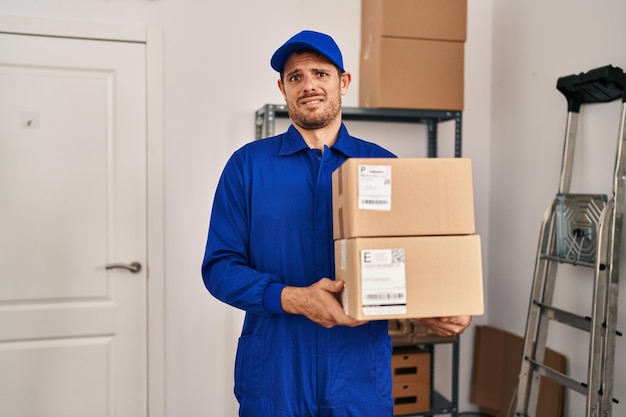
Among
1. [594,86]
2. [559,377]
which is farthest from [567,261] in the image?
[594,86]

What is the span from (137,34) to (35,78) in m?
0.48

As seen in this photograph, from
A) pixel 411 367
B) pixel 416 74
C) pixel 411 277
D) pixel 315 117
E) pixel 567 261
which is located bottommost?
pixel 411 367

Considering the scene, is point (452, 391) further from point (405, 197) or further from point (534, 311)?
point (405, 197)

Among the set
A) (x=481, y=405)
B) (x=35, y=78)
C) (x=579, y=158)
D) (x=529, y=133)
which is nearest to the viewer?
(x=579, y=158)

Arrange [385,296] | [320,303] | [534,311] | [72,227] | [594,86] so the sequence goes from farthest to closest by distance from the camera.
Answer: [72,227], [534,311], [594,86], [320,303], [385,296]

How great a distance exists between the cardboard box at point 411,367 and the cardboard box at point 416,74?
1.18 metres

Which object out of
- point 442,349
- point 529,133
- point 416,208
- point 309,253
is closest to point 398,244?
point 416,208

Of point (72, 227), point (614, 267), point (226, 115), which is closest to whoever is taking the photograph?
point (614, 267)

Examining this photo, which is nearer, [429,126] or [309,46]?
[309,46]

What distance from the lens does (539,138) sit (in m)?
2.58

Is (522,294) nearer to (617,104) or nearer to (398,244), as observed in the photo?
(617,104)

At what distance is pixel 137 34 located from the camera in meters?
2.53

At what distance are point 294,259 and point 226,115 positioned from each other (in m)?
1.37

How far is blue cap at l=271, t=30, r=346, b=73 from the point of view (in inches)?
58.2
